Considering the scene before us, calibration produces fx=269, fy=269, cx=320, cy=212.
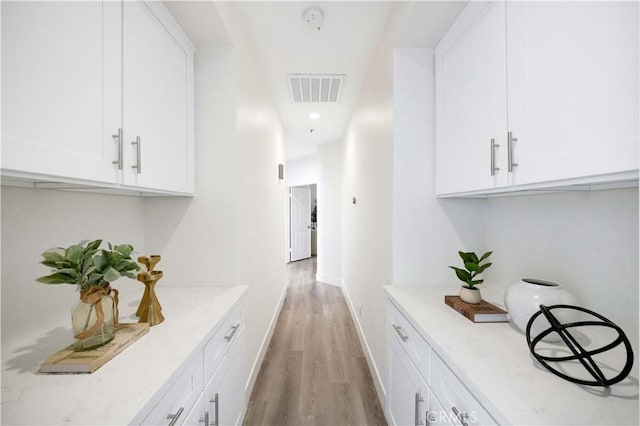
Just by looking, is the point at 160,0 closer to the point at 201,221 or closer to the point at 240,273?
the point at 201,221

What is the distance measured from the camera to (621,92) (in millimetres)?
640

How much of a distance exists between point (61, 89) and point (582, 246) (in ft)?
6.16

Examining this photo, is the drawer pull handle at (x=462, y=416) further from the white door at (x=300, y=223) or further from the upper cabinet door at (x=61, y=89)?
the white door at (x=300, y=223)

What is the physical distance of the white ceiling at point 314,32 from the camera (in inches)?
54.2

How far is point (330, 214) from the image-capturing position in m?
5.02

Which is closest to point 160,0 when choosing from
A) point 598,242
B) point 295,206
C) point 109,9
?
point 109,9

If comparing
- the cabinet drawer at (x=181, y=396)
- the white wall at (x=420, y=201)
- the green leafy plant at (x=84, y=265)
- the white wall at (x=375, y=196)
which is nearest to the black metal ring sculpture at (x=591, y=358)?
the white wall at (x=420, y=201)

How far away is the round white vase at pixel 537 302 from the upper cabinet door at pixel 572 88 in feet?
1.32

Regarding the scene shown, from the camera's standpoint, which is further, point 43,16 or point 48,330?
point 48,330

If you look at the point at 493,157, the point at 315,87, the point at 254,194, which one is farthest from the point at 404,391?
the point at 315,87

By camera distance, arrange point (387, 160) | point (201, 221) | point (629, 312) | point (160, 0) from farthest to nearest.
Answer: point (387, 160) → point (201, 221) → point (160, 0) → point (629, 312)

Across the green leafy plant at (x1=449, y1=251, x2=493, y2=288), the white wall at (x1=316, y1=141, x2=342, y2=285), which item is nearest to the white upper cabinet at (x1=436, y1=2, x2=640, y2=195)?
the green leafy plant at (x1=449, y1=251, x2=493, y2=288)

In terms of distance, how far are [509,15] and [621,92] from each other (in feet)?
1.95

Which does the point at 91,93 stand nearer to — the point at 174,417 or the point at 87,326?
the point at 87,326
